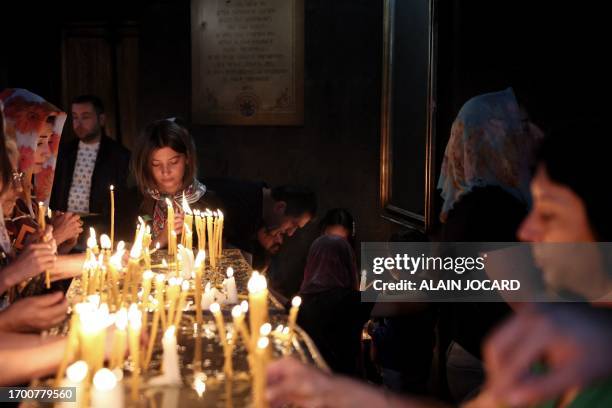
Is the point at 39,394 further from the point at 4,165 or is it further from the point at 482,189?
the point at 482,189

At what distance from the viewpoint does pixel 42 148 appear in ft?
13.6

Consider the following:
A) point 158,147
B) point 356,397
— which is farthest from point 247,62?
point 356,397

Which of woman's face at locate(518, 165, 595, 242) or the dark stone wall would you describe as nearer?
woman's face at locate(518, 165, 595, 242)

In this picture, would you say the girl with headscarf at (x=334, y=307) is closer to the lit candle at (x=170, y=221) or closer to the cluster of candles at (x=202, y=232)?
the cluster of candles at (x=202, y=232)

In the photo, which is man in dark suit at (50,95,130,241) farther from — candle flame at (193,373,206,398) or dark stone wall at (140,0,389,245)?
candle flame at (193,373,206,398)

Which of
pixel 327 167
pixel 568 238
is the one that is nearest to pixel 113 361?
pixel 568 238

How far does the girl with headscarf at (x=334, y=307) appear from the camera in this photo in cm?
412

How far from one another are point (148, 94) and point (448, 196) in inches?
210

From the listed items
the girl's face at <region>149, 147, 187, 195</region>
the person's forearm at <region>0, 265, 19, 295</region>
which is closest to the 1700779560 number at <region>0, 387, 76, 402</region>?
the person's forearm at <region>0, 265, 19, 295</region>

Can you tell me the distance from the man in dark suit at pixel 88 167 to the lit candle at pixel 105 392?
5.92 m

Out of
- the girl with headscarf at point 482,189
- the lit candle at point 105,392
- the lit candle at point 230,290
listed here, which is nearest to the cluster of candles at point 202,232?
the lit candle at point 230,290

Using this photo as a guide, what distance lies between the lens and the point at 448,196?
349cm

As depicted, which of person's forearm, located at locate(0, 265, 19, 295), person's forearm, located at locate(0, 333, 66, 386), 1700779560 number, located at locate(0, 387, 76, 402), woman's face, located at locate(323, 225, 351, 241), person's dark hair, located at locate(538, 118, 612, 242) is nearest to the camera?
person's dark hair, located at locate(538, 118, 612, 242)

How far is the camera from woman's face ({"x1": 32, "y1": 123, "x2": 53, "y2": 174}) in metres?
4.09
